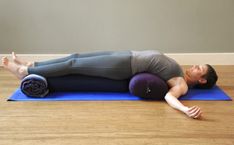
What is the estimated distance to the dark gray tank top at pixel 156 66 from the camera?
258cm

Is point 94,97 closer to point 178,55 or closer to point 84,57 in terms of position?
point 84,57

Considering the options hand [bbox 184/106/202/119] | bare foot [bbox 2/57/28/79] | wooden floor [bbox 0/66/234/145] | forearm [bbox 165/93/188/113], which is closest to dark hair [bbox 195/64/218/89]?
wooden floor [bbox 0/66/234/145]

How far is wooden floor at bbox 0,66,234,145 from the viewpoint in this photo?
193 centimetres

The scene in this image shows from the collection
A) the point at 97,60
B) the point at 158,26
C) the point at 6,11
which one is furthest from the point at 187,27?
the point at 6,11

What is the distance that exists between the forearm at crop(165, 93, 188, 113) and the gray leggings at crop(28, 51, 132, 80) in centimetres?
37

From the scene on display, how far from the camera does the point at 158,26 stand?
380cm

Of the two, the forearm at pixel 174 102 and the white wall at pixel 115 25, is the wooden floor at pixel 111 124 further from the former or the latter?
the white wall at pixel 115 25

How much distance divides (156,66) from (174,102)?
1.16 ft

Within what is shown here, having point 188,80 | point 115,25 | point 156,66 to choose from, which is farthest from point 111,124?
point 115,25

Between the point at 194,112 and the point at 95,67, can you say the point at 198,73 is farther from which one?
the point at 95,67

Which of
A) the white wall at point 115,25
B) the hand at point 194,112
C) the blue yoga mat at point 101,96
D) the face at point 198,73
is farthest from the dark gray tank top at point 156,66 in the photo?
the white wall at point 115,25

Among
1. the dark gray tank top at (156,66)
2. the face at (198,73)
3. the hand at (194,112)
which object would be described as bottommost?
the hand at (194,112)

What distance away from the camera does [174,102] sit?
2391 millimetres

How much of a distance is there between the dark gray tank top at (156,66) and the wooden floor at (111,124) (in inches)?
9.5
